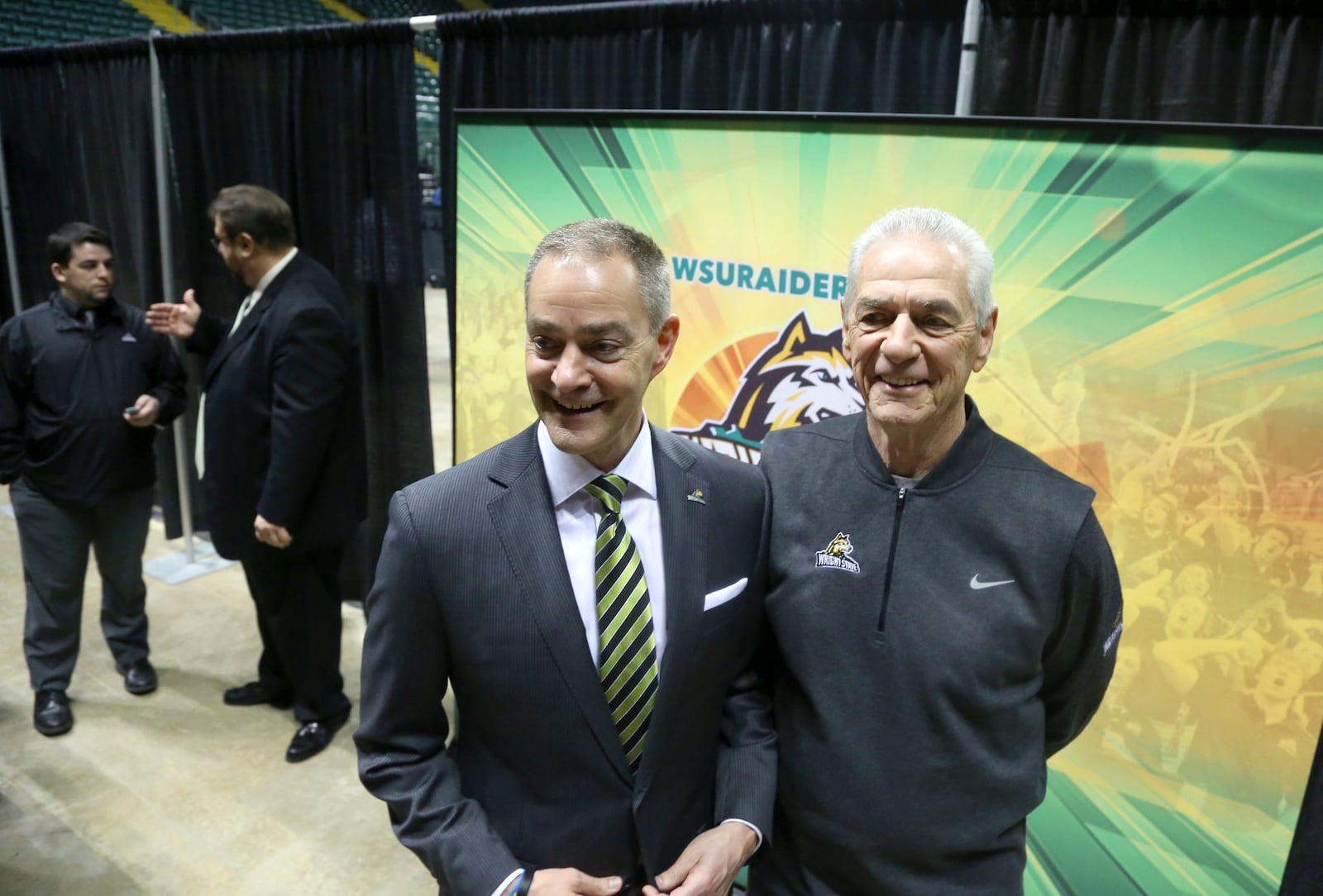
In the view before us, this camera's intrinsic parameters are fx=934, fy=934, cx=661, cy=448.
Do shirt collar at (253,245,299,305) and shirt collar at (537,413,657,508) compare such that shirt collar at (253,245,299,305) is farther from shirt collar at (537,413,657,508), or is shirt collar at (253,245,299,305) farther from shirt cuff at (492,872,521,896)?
shirt cuff at (492,872,521,896)

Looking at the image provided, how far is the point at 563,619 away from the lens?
3.97 ft

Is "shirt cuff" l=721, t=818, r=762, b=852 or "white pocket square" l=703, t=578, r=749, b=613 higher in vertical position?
"white pocket square" l=703, t=578, r=749, b=613

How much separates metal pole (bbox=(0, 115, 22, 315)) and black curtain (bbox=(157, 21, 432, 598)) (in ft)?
5.61

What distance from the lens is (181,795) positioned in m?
2.93

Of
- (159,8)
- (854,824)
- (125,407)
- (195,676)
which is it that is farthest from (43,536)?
(159,8)

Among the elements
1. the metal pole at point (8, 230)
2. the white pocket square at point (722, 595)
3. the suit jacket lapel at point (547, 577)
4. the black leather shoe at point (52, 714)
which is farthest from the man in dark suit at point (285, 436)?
the metal pole at point (8, 230)

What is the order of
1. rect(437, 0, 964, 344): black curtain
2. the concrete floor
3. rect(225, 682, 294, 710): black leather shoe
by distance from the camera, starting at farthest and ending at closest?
1. rect(225, 682, 294, 710): black leather shoe
2. the concrete floor
3. rect(437, 0, 964, 344): black curtain

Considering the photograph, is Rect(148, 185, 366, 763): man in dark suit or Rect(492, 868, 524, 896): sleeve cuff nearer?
Rect(492, 868, 524, 896): sleeve cuff

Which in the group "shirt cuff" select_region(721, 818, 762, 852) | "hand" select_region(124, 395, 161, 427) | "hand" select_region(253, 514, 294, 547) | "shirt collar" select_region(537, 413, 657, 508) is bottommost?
"hand" select_region(253, 514, 294, 547)

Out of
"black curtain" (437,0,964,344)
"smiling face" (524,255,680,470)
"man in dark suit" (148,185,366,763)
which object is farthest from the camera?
"man in dark suit" (148,185,366,763)

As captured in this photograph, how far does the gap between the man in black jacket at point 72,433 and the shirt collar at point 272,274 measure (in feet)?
2.30

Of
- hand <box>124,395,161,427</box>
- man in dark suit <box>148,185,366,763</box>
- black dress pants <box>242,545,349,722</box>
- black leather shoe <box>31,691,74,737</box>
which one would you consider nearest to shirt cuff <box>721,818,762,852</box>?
Result: man in dark suit <box>148,185,366,763</box>

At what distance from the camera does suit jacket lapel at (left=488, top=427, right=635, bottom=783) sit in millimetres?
1207

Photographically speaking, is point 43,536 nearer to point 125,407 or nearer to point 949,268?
point 125,407
